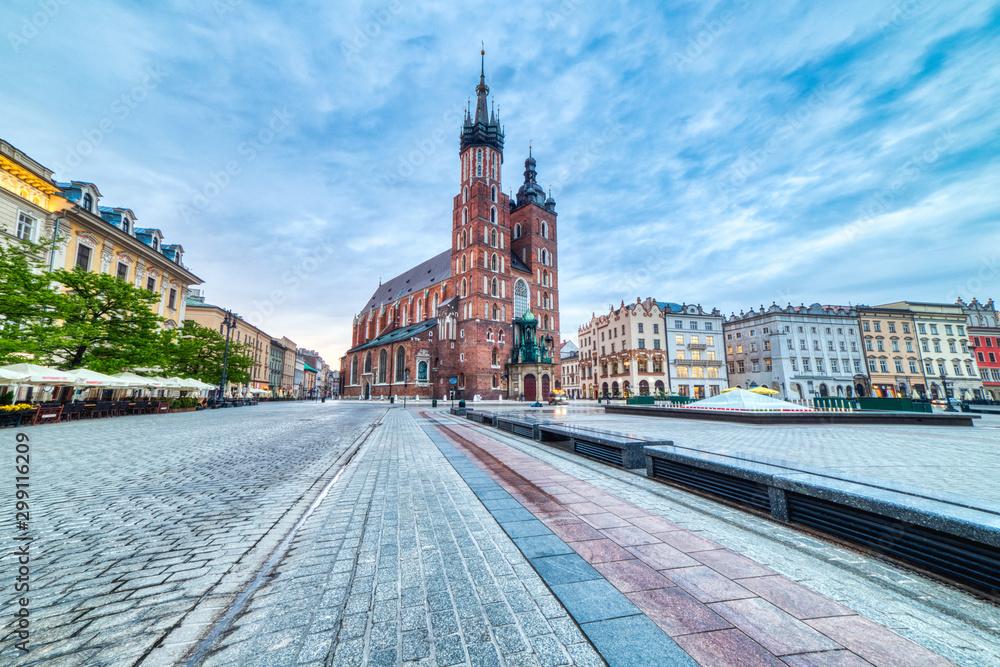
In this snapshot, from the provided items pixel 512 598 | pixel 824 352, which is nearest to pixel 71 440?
pixel 512 598

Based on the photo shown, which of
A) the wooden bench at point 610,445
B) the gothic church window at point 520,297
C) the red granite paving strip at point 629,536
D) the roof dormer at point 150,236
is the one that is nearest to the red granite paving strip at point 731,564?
the red granite paving strip at point 629,536

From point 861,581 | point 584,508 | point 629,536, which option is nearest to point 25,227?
point 584,508

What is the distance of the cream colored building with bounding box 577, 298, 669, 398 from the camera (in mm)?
51969

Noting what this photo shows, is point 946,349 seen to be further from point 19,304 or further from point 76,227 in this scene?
point 76,227

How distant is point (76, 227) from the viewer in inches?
838

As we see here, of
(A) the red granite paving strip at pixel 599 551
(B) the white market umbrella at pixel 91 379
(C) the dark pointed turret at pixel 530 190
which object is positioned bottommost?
(A) the red granite paving strip at pixel 599 551

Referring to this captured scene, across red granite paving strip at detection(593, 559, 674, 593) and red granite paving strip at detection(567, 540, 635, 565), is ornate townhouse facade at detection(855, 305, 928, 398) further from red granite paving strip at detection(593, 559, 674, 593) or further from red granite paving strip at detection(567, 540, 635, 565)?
red granite paving strip at detection(593, 559, 674, 593)

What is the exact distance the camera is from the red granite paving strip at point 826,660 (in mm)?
1760

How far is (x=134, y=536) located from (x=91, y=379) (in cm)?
1844

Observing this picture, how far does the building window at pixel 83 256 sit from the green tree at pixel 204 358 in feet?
23.0

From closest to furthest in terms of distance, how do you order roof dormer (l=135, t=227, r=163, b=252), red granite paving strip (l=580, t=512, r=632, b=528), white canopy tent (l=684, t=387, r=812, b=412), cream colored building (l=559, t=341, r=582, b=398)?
red granite paving strip (l=580, t=512, r=632, b=528)
white canopy tent (l=684, t=387, r=812, b=412)
roof dormer (l=135, t=227, r=163, b=252)
cream colored building (l=559, t=341, r=582, b=398)

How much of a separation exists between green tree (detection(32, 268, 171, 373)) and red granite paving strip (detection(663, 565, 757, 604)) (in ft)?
75.3

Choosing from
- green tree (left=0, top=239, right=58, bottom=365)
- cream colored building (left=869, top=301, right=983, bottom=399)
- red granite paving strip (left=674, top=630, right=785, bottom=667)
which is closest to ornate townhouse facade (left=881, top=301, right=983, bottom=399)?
→ cream colored building (left=869, top=301, right=983, bottom=399)

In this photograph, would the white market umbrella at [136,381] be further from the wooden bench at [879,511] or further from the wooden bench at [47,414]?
the wooden bench at [879,511]
